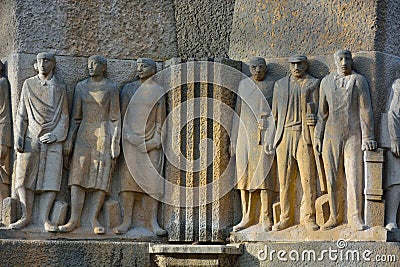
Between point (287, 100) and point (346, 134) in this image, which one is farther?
point (287, 100)

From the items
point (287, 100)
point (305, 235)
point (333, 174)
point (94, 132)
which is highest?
point (287, 100)

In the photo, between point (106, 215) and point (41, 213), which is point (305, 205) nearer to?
point (106, 215)

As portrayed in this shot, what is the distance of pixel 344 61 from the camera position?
804 centimetres

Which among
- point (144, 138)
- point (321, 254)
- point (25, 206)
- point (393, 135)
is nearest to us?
point (321, 254)

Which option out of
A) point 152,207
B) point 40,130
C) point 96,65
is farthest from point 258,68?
point 40,130

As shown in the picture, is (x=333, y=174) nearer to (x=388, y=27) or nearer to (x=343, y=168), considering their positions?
(x=343, y=168)

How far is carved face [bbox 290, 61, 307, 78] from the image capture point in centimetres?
818

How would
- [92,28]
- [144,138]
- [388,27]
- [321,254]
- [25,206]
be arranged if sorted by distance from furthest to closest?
[92,28] < [144,138] < [388,27] < [25,206] < [321,254]

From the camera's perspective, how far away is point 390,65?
322 inches

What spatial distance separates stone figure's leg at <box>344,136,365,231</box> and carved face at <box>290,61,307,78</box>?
69 centimetres

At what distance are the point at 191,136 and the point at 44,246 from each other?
1.52 m

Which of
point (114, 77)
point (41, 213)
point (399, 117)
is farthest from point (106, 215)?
point (399, 117)

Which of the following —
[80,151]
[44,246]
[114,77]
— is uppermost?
[114,77]

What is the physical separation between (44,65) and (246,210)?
2.07 meters
